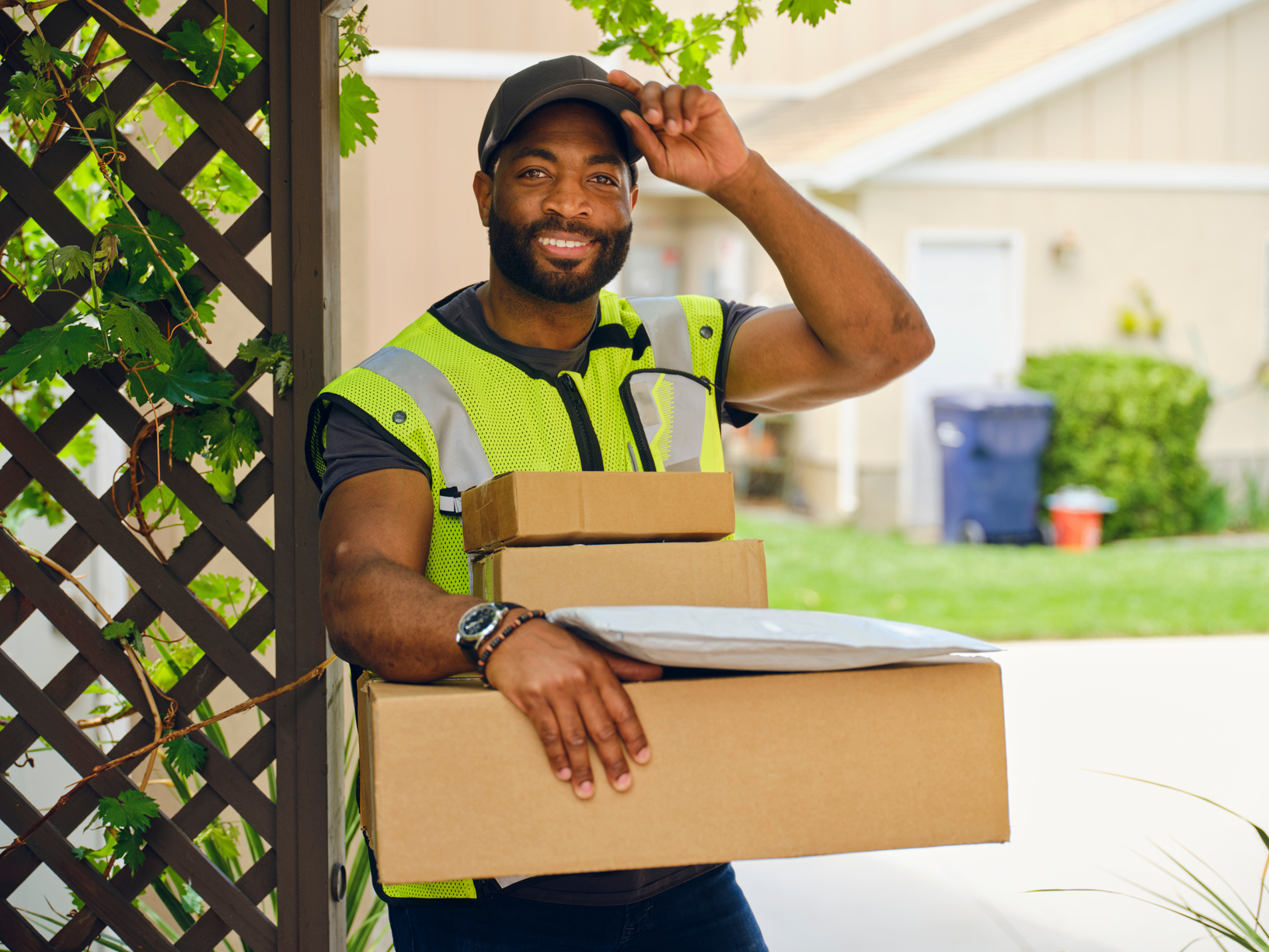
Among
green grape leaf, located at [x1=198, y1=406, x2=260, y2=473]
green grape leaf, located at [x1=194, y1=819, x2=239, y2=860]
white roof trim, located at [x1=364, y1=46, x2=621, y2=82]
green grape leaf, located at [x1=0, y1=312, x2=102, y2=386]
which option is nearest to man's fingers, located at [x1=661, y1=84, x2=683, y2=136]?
green grape leaf, located at [x1=198, y1=406, x2=260, y2=473]

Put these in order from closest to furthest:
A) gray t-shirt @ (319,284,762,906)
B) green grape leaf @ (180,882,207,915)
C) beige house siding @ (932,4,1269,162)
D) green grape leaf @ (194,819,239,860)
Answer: gray t-shirt @ (319,284,762,906), green grape leaf @ (180,882,207,915), green grape leaf @ (194,819,239,860), beige house siding @ (932,4,1269,162)

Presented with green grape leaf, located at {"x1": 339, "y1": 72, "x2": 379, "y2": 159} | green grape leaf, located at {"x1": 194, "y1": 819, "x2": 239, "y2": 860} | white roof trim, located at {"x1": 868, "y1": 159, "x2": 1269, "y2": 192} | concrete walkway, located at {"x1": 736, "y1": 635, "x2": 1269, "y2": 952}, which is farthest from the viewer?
white roof trim, located at {"x1": 868, "y1": 159, "x2": 1269, "y2": 192}

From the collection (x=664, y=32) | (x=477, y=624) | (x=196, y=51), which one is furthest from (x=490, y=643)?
(x=664, y=32)

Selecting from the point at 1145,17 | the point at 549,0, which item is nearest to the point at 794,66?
the point at 1145,17

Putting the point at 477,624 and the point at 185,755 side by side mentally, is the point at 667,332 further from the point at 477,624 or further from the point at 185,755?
the point at 185,755

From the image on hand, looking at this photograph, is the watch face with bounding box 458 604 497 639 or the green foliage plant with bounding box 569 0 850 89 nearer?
the watch face with bounding box 458 604 497 639

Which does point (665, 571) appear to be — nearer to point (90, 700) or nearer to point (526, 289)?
point (526, 289)

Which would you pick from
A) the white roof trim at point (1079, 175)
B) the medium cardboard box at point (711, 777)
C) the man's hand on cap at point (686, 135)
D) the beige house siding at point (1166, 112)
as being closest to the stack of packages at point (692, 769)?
the medium cardboard box at point (711, 777)

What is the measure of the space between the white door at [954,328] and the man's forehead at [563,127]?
7.86 meters

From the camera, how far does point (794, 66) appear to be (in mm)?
13023

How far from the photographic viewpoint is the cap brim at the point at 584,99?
5.59 feet

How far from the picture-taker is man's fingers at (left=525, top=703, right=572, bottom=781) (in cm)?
114

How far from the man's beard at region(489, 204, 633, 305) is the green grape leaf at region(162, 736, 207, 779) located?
1.01 m

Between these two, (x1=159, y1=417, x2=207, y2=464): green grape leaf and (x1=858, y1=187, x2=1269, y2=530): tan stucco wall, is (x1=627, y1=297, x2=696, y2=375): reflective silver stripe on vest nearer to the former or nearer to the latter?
(x1=159, y1=417, x2=207, y2=464): green grape leaf
